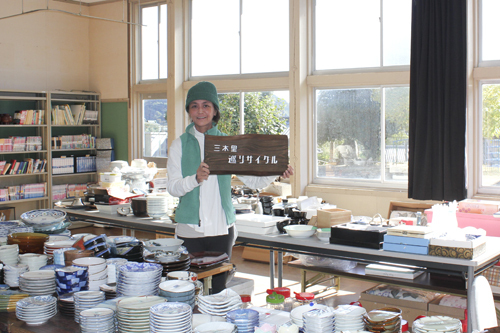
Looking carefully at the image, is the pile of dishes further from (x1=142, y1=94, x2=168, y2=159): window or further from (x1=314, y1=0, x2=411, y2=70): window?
(x1=142, y1=94, x2=168, y2=159): window

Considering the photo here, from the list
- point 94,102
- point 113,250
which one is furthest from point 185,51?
point 113,250

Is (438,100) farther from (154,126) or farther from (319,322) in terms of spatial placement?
(154,126)

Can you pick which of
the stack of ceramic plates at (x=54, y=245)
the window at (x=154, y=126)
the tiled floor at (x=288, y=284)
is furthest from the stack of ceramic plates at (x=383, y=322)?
the window at (x=154, y=126)

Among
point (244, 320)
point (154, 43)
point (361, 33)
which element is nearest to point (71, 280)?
point (244, 320)

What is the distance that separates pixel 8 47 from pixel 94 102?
161 cm

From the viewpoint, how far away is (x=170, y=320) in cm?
155

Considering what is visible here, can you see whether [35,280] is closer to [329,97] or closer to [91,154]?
[329,97]

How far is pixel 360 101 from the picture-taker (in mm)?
6238

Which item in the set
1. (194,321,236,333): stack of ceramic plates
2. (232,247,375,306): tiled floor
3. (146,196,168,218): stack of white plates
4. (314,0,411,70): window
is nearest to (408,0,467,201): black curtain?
(314,0,411,70): window

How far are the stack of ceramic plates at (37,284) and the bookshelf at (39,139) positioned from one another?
588cm

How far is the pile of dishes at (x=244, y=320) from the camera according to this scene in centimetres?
164

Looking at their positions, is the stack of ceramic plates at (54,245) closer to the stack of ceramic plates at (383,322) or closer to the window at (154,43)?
the stack of ceramic plates at (383,322)

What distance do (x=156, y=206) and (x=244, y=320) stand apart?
277 cm

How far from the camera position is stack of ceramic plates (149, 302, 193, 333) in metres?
1.55
